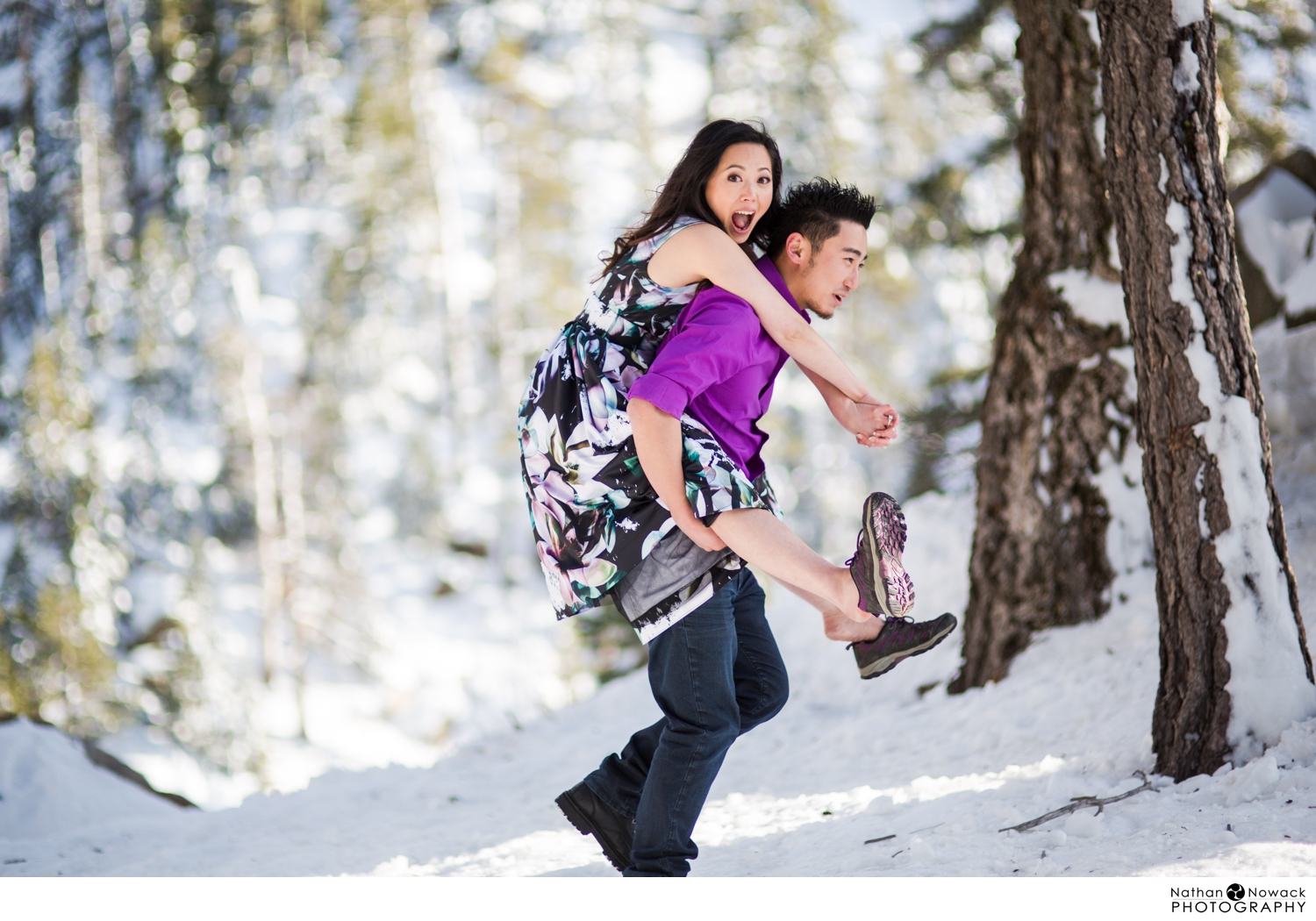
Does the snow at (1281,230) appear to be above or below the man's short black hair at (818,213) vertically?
above

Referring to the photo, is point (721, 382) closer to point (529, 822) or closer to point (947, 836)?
point (947, 836)

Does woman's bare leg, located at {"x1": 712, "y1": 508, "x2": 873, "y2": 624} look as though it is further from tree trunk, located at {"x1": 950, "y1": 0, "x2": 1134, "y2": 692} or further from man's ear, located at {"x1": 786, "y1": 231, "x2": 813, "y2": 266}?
tree trunk, located at {"x1": 950, "y1": 0, "x2": 1134, "y2": 692}

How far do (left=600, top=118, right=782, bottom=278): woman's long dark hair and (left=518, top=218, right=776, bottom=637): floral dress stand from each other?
2.3 inches

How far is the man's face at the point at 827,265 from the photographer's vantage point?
7.42 feet

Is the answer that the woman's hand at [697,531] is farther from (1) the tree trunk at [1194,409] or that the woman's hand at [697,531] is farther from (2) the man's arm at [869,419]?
(1) the tree trunk at [1194,409]

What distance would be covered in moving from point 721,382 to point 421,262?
1707cm

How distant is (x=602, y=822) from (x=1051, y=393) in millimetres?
2657

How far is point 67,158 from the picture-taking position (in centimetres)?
1512

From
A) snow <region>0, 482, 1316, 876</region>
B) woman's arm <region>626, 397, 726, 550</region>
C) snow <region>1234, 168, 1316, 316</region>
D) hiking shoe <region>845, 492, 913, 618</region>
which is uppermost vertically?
snow <region>1234, 168, 1316, 316</region>

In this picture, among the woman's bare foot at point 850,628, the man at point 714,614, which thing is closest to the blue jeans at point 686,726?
the man at point 714,614

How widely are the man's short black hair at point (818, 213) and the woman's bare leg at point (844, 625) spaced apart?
0.82 metres

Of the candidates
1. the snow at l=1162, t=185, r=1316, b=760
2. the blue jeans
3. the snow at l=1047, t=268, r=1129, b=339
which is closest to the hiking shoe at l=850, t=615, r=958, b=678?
the blue jeans

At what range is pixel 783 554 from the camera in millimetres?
1934

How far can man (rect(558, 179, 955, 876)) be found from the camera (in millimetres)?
1937
